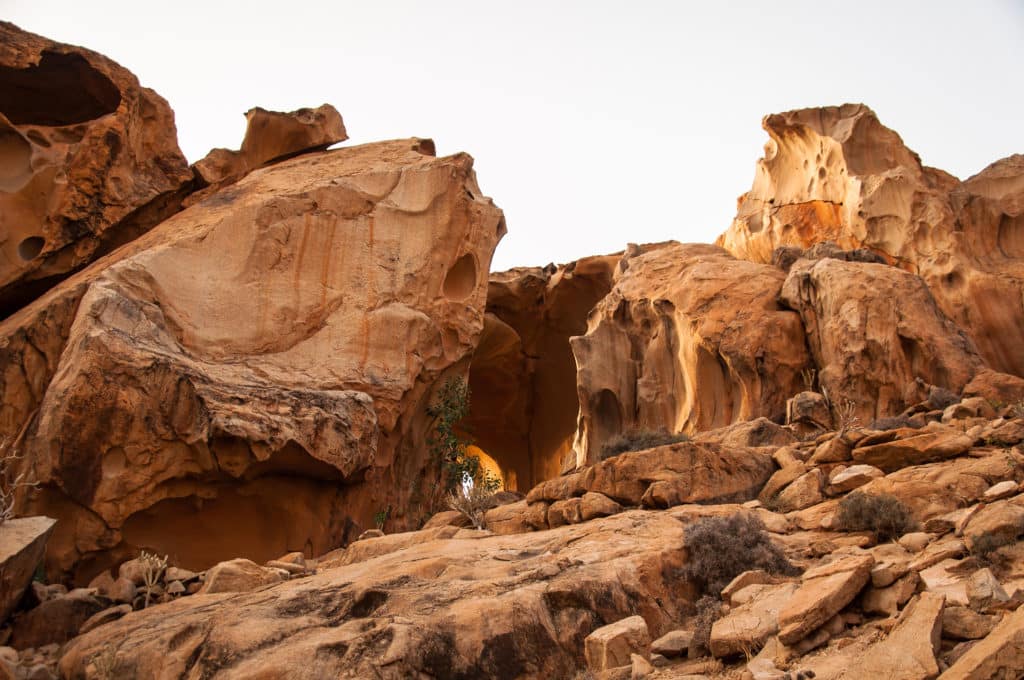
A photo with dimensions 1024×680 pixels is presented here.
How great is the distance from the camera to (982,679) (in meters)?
4.64

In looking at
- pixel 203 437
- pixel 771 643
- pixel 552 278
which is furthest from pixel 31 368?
pixel 552 278

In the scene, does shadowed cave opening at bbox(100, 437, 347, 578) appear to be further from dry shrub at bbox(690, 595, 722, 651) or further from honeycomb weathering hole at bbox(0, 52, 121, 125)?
honeycomb weathering hole at bbox(0, 52, 121, 125)

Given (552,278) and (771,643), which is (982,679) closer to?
(771,643)

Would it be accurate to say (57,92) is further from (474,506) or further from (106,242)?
(474,506)

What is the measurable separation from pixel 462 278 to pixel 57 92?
10586 mm

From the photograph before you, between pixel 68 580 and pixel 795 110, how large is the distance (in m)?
25.6

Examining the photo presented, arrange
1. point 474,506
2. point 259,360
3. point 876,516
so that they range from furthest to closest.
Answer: point 259,360, point 474,506, point 876,516

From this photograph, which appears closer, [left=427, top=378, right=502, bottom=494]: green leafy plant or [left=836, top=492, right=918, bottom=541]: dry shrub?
[left=836, top=492, right=918, bottom=541]: dry shrub

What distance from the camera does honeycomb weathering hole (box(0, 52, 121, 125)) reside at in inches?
802

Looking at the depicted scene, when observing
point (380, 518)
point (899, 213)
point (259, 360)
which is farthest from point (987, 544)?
point (899, 213)

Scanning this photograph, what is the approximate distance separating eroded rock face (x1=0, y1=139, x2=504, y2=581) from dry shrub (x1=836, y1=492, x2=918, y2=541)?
8184mm

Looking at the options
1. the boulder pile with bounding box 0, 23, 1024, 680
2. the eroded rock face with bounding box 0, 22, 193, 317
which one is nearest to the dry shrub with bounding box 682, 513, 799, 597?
the boulder pile with bounding box 0, 23, 1024, 680

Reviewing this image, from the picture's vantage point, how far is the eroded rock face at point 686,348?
67.1ft

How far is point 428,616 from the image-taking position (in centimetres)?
743
